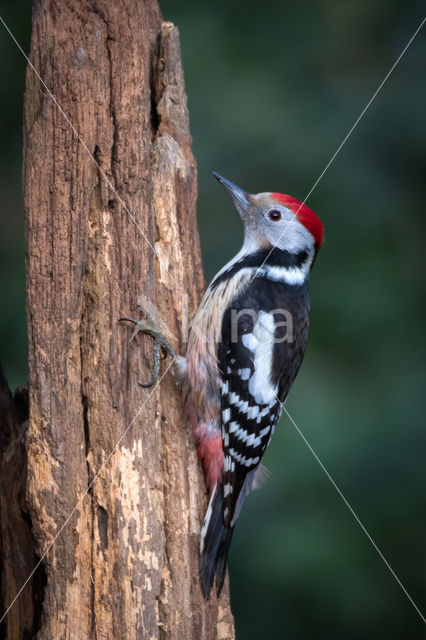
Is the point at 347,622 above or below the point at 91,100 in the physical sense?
below

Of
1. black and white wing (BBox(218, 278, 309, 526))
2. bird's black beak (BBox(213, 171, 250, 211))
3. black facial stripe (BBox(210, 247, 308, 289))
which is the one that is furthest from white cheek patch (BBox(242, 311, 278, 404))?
bird's black beak (BBox(213, 171, 250, 211))

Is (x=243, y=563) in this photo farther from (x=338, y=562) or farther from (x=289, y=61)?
(x=289, y=61)

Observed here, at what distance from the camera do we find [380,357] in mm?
3654

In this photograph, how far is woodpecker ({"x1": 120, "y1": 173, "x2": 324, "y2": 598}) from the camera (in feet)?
7.43

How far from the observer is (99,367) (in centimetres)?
203

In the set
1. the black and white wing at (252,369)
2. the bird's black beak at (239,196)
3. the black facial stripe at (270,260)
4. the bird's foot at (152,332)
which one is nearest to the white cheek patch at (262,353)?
the black and white wing at (252,369)

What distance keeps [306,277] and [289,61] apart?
1.68m

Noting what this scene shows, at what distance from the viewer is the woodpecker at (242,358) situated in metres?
2.27

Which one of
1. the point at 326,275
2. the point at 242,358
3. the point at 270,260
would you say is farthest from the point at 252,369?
the point at 326,275

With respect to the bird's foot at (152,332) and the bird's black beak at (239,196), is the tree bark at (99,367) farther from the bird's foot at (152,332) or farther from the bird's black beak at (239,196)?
the bird's black beak at (239,196)

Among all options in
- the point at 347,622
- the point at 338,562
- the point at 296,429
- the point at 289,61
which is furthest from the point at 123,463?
the point at 289,61

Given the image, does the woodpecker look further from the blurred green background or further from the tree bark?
the blurred green background

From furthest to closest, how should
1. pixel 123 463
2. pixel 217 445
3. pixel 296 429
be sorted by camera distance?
pixel 296 429
pixel 217 445
pixel 123 463

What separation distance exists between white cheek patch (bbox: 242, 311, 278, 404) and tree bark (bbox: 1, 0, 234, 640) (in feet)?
1.00
